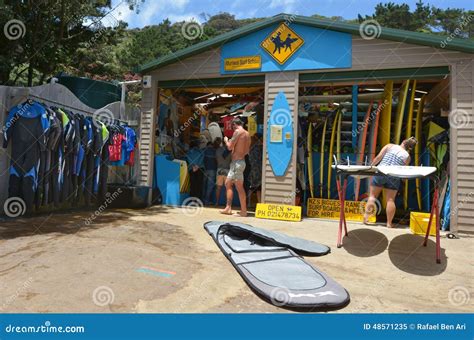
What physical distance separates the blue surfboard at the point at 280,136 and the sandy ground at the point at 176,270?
1.68 m

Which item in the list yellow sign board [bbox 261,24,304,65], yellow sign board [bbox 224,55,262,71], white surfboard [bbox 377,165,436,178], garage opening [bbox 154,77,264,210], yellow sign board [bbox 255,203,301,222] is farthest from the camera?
garage opening [bbox 154,77,264,210]

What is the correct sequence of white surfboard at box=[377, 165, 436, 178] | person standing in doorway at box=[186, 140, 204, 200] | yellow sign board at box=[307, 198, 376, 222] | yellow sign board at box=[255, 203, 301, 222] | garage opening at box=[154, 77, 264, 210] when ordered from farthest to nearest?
person standing in doorway at box=[186, 140, 204, 200] < garage opening at box=[154, 77, 264, 210] < yellow sign board at box=[307, 198, 376, 222] < yellow sign board at box=[255, 203, 301, 222] < white surfboard at box=[377, 165, 436, 178]

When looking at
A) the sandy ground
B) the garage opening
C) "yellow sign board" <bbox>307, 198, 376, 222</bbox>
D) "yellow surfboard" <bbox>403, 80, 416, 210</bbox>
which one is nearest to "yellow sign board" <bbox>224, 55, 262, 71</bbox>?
the garage opening

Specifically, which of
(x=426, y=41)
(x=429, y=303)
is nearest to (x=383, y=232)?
(x=429, y=303)

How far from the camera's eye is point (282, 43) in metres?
6.63

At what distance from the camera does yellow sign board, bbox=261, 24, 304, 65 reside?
6.54 metres

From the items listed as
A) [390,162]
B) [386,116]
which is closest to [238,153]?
[390,162]

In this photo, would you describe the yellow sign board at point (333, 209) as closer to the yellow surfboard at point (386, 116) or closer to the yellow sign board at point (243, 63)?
the yellow surfboard at point (386, 116)

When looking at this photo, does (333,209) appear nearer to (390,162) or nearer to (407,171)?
(390,162)

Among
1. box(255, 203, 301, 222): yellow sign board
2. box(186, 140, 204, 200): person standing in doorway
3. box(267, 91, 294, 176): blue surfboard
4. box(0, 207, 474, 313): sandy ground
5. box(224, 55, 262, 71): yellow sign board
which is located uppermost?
box(224, 55, 262, 71): yellow sign board

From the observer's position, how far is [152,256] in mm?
3570

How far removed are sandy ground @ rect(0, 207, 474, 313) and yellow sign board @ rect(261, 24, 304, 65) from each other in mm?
3544

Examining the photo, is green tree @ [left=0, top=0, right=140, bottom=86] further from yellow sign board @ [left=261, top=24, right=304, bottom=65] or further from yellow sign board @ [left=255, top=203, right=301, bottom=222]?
yellow sign board @ [left=255, top=203, right=301, bottom=222]

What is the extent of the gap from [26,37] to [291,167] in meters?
8.95
